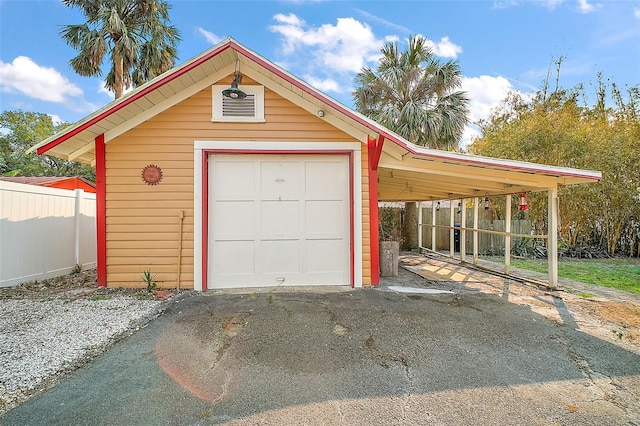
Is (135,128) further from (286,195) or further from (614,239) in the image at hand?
(614,239)

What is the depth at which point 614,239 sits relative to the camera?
36.3 feet

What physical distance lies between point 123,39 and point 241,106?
9.74 m

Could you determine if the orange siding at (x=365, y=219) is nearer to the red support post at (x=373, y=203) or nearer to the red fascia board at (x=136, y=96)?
the red support post at (x=373, y=203)

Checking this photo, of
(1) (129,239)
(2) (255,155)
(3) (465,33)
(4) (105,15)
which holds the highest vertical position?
(4) (105,15)

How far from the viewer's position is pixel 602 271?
8109 mm

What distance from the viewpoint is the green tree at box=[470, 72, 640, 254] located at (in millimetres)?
10367

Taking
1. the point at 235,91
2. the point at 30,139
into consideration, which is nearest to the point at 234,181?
the point at 235,91

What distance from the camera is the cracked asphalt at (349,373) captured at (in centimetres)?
222

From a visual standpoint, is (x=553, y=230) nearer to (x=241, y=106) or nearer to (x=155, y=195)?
(x=241, y=106)

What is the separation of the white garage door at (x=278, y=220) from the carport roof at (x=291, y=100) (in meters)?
0.82

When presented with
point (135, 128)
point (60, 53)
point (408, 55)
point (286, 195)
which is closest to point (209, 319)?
point (286, 195)

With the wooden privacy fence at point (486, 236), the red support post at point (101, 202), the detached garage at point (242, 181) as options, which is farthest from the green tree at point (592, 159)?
the red support post at point (101, 202)

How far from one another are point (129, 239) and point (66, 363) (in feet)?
9.20

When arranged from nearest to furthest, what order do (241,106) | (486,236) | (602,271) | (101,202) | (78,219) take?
1. (101,202)
2. (241,106)
3. (78,219)
4. (602,271)
5. (486,236)
